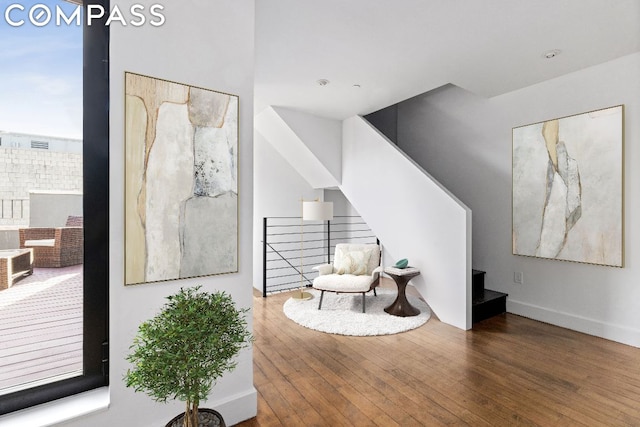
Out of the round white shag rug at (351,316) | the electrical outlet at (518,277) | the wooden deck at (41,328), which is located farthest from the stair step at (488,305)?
the wooden deck at (41,328)

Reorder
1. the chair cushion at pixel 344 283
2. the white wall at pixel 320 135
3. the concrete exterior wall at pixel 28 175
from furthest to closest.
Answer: the white wall at pixel 320 135 → the chair cushion at pixel 344 283 → the concrete exterior wall at pixel 28 175

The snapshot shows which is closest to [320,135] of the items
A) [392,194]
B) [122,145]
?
[392,194]

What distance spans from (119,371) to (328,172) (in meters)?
3.72

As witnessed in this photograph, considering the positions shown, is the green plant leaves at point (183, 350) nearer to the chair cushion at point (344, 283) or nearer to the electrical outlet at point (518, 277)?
the chair cushion at point (344, 283)

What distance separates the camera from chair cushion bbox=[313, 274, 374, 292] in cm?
365

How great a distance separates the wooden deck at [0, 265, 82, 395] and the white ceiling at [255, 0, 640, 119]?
210 cm

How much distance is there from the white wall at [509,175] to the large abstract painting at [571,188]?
0.09m

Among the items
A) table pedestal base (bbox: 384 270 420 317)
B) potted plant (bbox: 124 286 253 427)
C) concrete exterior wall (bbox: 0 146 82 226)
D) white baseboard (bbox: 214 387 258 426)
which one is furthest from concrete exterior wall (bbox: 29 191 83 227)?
table pedestal base (bbox: 384 270 420 317)

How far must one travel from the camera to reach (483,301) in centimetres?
353

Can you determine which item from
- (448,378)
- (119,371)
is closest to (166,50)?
(119,371)

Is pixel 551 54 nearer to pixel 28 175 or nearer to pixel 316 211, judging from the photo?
pixel 316 211

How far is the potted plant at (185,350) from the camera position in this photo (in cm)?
108

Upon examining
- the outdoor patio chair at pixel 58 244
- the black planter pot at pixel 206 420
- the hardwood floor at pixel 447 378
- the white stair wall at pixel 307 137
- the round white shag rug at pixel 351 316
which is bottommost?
the hardwood floor at pixel 447 378

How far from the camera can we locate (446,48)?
2.69 metres
